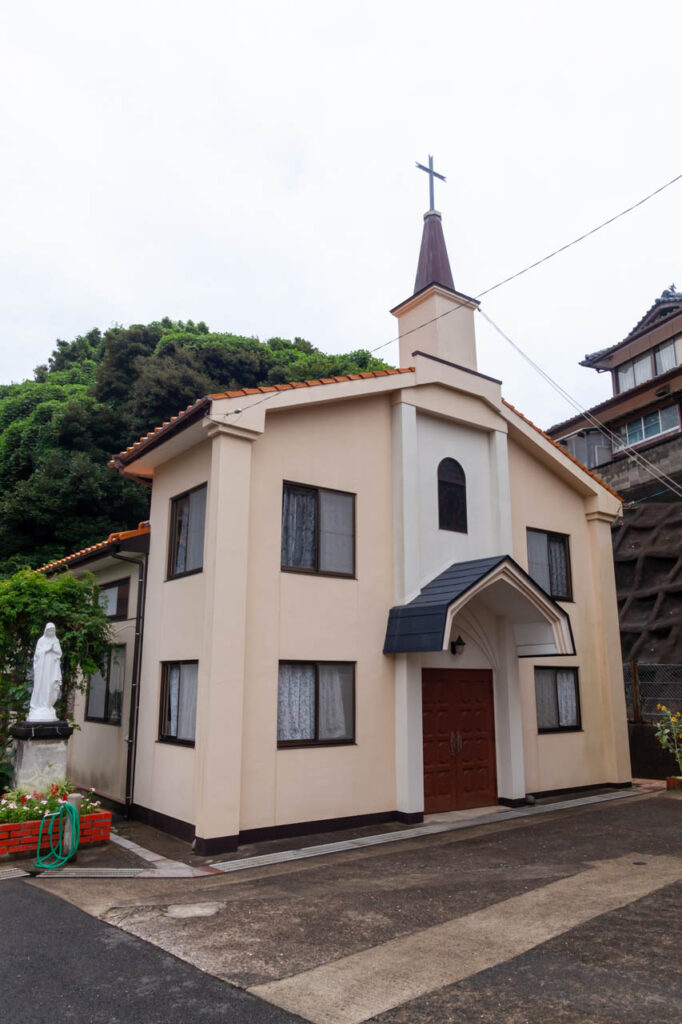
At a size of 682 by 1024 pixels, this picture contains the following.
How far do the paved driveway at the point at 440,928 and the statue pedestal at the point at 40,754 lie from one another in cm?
197

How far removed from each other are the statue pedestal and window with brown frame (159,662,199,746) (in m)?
1.44

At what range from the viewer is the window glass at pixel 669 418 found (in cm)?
2373

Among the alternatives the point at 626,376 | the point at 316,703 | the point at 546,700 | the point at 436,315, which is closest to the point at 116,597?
the point at 316,703

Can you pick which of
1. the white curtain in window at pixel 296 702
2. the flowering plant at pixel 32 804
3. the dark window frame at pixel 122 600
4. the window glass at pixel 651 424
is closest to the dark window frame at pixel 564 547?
the white curtain in window at pixel 296 702

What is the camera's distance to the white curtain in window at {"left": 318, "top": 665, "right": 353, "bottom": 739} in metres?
9.87

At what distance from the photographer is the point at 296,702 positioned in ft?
31.7

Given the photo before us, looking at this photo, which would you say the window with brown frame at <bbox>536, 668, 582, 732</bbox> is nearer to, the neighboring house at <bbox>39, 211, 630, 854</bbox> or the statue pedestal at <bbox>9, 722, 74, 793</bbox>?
the neighboring house at <bbox>39, 211, 630, 854</bbox>

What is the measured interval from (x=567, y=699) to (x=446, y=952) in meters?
8.60

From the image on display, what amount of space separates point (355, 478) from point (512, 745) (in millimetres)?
5111

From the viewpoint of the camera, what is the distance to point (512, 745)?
38.0 ft

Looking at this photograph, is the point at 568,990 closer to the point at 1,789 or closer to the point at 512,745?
the point at 512,745

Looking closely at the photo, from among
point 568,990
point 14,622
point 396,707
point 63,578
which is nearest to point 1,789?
point 14,622

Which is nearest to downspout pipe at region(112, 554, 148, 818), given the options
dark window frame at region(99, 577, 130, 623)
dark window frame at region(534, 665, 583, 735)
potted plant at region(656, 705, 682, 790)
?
dark window frame at region(99, 577, 130, 623)

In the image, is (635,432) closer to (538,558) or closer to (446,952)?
(538,558)
